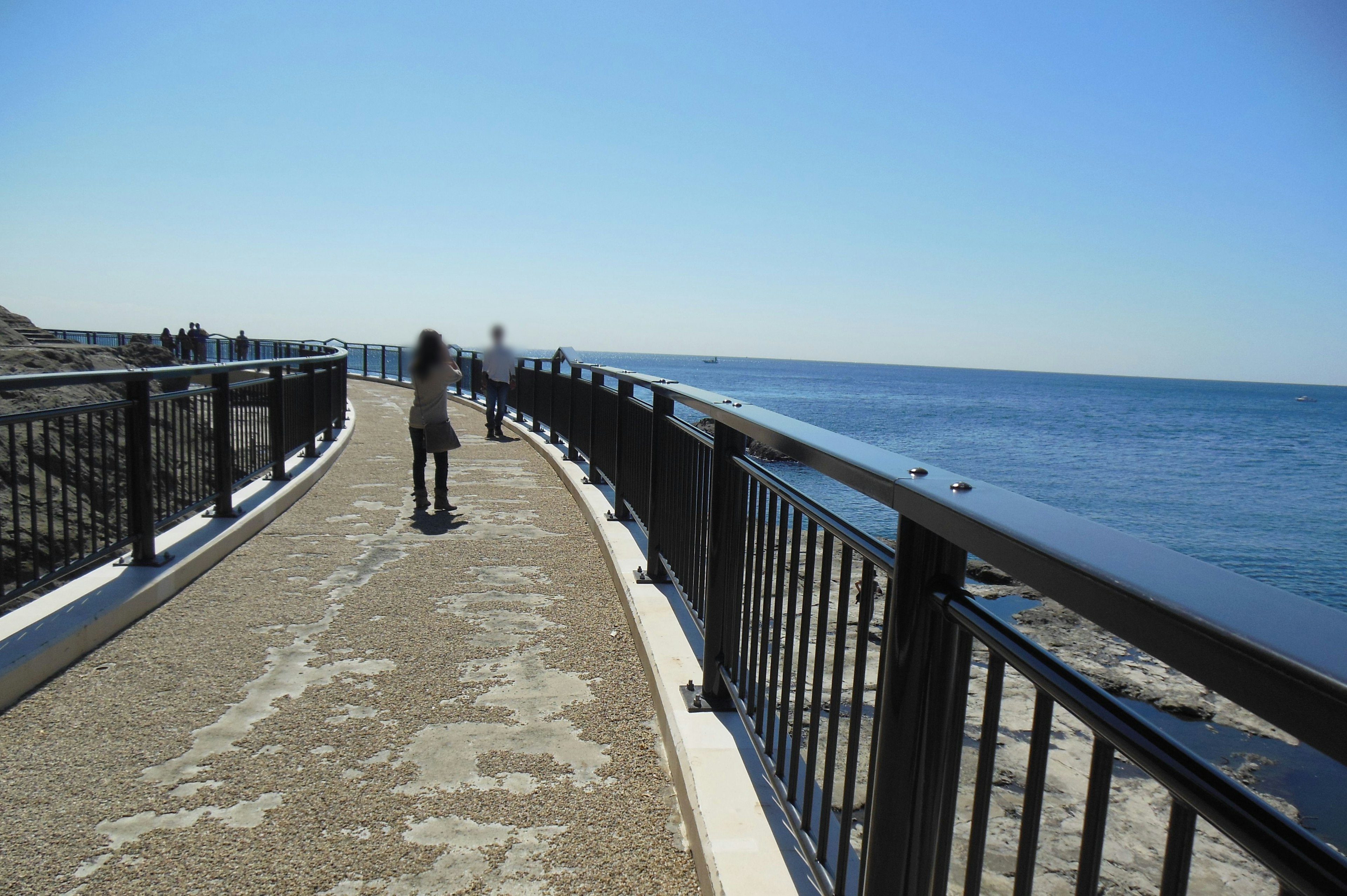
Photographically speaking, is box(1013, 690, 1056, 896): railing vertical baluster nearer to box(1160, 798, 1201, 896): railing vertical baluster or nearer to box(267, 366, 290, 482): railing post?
box(1160, 798, 1201, 896): railing vertical baluster

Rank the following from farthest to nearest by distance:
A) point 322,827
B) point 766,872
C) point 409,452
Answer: point 409,452 → point 322,827 → point 766,872

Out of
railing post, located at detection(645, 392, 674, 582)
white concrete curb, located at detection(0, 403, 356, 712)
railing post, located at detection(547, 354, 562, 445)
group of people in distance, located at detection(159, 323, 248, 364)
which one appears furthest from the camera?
group of people in distance, located at detection(159, 323, 248, 364)

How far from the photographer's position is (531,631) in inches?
203

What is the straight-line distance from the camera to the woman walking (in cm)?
848

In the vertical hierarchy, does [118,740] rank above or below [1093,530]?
below

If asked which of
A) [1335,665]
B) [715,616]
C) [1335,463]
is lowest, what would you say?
[1335,463]

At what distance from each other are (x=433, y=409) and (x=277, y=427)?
1719 mm

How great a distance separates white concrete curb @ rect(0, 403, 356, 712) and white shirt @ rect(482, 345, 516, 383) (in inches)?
262

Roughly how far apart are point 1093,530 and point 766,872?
6.08 feet

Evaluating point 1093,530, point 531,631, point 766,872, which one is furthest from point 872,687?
point 1093,530

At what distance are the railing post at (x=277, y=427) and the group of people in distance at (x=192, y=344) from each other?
84.2 feet

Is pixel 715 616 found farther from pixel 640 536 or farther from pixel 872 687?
pixel 872 687

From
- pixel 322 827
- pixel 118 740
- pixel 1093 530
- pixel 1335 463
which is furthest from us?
pixel 1335 463

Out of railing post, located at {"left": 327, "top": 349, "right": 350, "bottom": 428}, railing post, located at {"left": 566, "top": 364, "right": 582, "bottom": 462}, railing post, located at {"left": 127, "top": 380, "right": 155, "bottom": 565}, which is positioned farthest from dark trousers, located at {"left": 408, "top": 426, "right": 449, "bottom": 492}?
railing post, located at {"left": 327, "top": 349, "right": 350, "bottom": 428}
